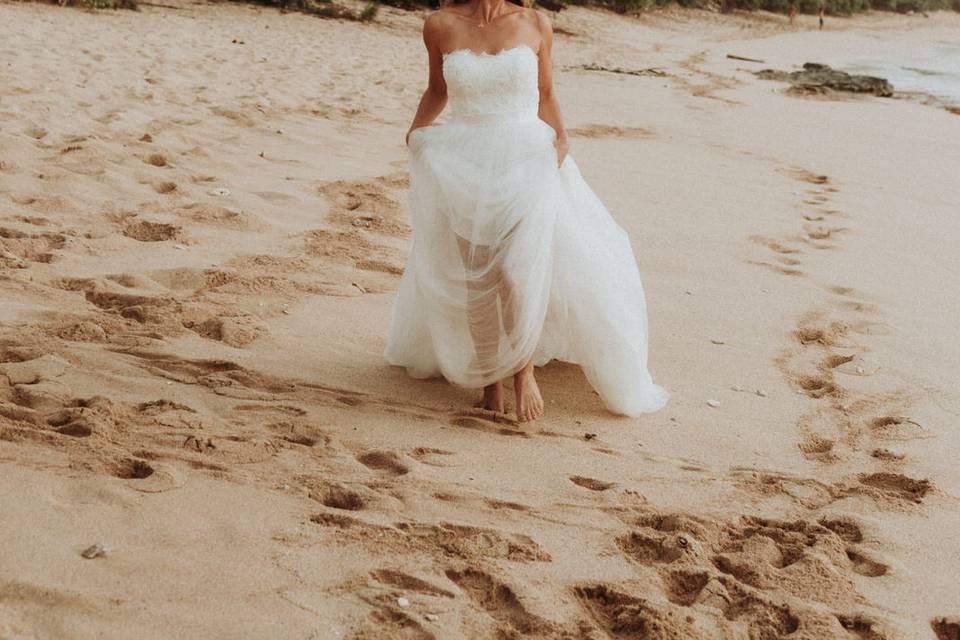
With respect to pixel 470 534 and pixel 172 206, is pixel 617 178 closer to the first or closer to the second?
pixel 172 206

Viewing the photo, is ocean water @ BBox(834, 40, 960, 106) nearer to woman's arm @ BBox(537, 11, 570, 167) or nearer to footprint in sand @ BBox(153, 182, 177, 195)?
footprint in sand @ BBox(153, 182, 177, 195)

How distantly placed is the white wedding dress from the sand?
234 mm

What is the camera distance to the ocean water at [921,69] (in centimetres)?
1527

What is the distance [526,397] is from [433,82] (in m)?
1.16

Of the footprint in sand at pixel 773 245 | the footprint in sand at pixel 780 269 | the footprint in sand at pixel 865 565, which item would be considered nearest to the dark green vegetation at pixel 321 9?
the footprint in sand at pixel 773 245

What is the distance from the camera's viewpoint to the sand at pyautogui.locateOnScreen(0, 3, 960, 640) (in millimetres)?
2545

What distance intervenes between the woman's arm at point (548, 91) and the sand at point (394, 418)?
2.90ft

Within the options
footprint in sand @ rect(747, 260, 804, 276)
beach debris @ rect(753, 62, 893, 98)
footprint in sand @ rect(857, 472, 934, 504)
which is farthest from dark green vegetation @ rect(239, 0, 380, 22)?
footprint in sand @ rect(857, 472, 934, 504)

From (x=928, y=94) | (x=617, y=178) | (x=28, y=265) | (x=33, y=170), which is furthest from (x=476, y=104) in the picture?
(x=928, y=94)

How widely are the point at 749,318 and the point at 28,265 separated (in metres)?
3.18

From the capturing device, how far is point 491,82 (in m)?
3.55

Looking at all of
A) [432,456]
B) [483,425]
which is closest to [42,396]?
[432,456]

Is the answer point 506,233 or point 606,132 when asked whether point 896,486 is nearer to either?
point 506,233

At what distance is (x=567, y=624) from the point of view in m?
2.48
